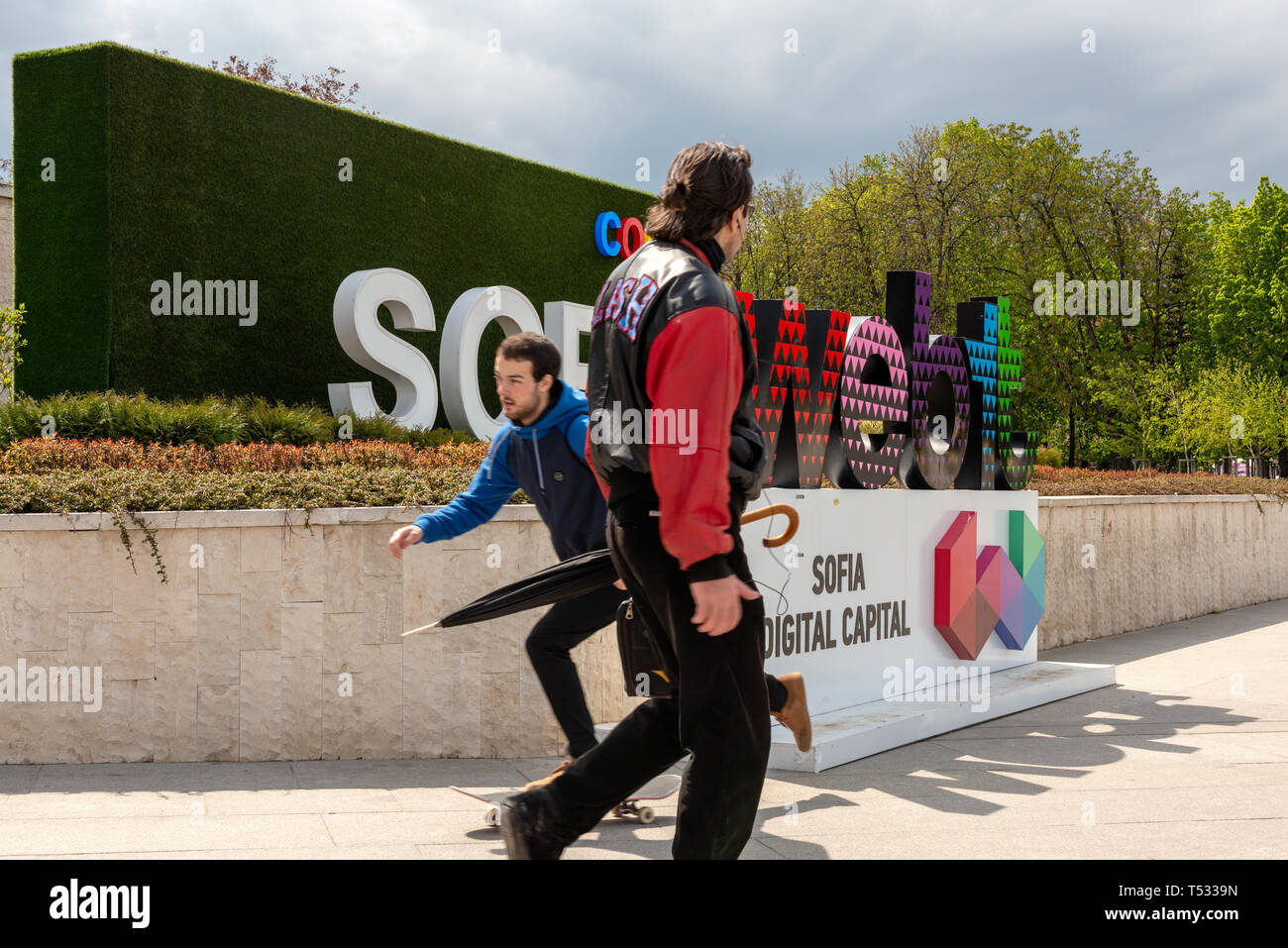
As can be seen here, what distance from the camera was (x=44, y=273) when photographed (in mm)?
11391

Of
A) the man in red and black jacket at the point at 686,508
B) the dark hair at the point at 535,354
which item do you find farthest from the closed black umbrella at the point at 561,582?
the dark hair at the point at 535,354

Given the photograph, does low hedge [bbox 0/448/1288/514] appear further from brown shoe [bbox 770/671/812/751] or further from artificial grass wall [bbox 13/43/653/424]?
artificial grass wall [bbox 13/43/653/424]

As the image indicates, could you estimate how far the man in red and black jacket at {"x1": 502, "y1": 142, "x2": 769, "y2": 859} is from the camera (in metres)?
2.77

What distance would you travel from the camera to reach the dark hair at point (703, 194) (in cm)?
319

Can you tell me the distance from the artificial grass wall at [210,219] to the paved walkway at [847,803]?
7040 mm

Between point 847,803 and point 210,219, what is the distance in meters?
10.1

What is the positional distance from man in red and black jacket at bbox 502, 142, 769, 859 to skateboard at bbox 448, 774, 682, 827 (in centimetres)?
108

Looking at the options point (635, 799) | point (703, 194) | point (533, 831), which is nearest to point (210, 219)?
point (635, 799)

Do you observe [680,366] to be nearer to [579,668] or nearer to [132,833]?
[132,833]

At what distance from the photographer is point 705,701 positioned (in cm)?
286

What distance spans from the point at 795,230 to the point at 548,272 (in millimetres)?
16103

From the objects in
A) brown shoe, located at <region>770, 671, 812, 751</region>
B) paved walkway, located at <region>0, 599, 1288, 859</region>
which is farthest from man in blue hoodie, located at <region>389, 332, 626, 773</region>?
brown shoe, located at <region>770, 671, 812, 751</region>

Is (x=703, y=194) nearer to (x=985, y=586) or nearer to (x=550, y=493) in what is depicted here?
(x=550, y=493)
